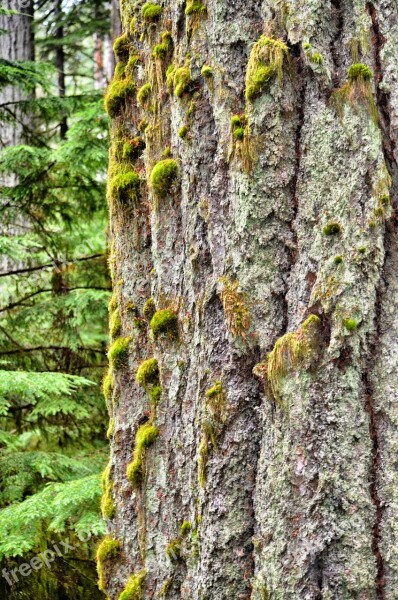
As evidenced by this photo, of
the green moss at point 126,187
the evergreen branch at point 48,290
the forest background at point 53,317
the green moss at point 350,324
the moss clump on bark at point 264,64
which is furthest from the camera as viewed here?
the evergreen branch at point 48,290

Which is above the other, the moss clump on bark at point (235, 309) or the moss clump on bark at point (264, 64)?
the moss clump on bark at point (264, 64)

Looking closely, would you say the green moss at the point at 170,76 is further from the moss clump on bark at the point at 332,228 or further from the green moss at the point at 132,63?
the moss clump on bark at the point at 332,228

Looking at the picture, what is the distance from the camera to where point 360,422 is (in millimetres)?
1976

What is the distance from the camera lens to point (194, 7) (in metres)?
2.25

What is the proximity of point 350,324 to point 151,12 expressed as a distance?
151cm

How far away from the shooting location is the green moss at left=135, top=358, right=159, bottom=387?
2.46 m

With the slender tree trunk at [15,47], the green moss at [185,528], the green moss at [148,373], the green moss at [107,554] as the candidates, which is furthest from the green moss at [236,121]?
the slender tree trunk at [15,47]

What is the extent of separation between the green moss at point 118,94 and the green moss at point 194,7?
1.66 feet

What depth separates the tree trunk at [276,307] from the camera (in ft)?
6.47

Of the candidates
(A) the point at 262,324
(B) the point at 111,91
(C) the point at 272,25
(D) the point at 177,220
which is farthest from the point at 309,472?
(B) the point at 111,91

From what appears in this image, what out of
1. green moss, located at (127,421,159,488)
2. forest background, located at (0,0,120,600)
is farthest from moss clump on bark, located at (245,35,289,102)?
forest background, located at (0,0,120,600)

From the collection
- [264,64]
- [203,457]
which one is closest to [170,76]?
[264,64]

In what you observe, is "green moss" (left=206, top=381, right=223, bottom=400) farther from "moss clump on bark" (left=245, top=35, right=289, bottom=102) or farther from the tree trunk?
"moss clump on bark" (left=245, top=35, right=289, bottom=102)

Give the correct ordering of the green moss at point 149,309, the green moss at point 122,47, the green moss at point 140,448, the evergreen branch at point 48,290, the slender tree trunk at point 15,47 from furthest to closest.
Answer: the slender tree trunk at point 15,47 < the evergreen branch at point 48,290 < the green moss at point 122,47 < the green moss at point 149,309 < the green moss at point 140,448
